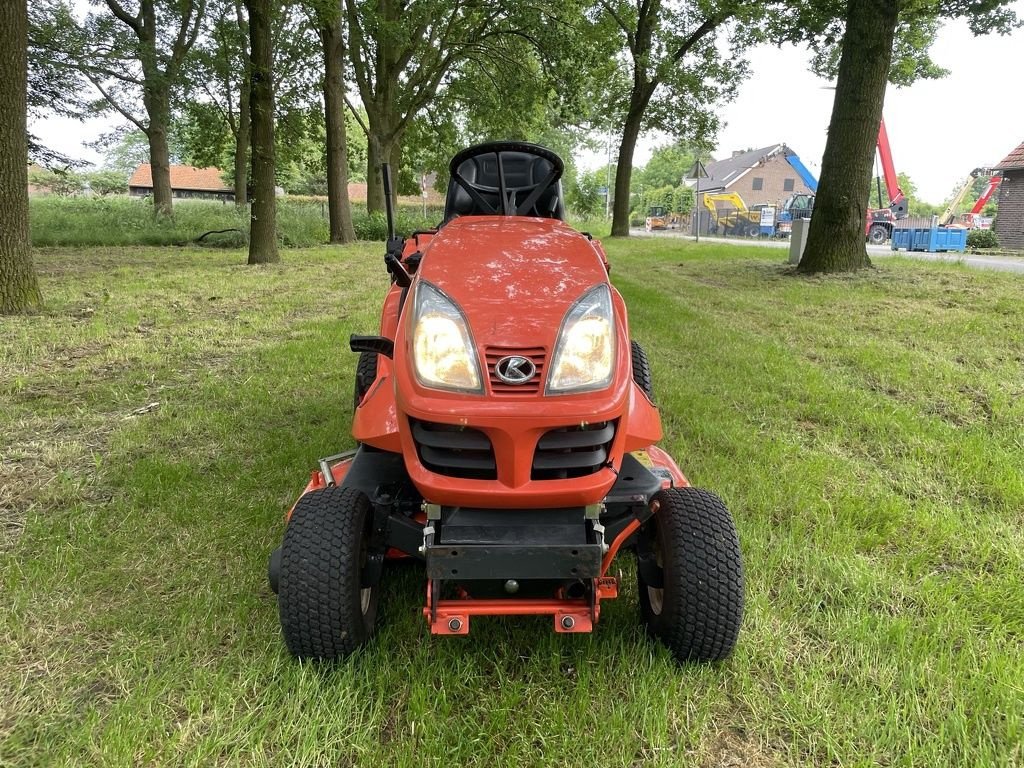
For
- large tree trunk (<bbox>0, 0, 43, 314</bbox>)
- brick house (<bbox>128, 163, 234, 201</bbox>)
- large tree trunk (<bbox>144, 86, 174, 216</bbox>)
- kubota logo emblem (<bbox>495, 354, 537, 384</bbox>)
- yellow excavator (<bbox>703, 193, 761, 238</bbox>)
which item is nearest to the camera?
kubota logo emblem (<bbox>495, 354, 537, 384</bbox>)

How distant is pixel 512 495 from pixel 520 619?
69 cm

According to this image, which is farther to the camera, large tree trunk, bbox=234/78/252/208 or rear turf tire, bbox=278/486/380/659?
large tree trunk, bbox=234/78/252/208

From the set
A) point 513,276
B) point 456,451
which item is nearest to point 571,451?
point 456,451

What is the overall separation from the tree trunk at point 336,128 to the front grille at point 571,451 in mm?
15317

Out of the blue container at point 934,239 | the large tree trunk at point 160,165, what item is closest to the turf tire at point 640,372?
the large tree trunk at point 160,165

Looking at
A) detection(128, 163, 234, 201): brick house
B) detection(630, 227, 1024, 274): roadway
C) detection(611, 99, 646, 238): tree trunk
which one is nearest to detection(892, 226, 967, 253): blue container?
detection(630, 227, 1024, 274): roadway

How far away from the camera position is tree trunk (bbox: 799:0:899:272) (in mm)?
8398

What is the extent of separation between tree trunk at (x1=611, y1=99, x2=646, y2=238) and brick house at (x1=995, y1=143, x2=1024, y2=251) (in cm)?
1346

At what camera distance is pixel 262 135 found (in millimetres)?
10320

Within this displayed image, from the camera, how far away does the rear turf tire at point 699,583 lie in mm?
1854

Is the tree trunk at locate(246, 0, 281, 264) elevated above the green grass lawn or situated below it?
above

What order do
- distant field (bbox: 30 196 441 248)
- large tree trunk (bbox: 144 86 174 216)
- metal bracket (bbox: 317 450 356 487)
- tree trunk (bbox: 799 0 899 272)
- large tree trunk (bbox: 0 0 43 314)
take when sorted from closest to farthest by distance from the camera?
metal bracket (bbox: 317 450 356 487) < large tree trunk (bbox: 0 0 43 314) < tree trunk (bbox: 799 0 899 272) < distant field (bbox: 30 196 441 248) < large tree trunk (bbox: 144 86 174 216)

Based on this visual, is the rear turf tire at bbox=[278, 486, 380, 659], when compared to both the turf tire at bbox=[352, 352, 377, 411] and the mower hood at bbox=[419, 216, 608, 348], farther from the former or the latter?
the turf tire at bbox=[352, 352, 377, 411]

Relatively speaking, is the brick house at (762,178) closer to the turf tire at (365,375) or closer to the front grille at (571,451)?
the turf tire at (365,375)
